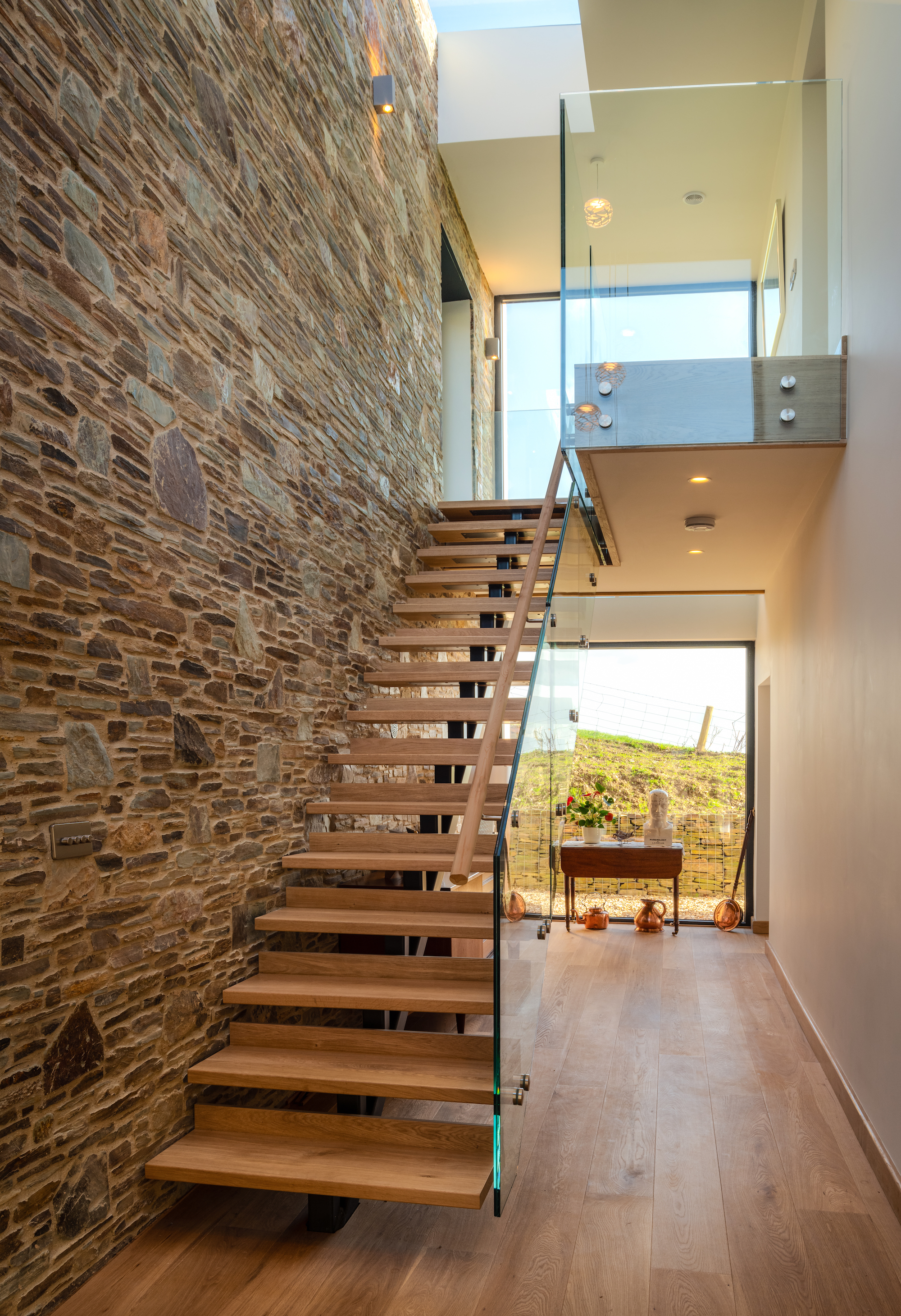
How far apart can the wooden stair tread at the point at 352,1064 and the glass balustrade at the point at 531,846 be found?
147mm

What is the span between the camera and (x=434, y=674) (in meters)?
4.93

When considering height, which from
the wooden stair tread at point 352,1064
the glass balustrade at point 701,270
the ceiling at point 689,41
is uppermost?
the ceiling at point 689,41

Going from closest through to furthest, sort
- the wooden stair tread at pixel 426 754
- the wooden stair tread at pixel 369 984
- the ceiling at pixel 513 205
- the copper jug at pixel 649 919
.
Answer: the wooden stair tread at pixel 369 984, the wooden stair tread at pixel 426 754, the ceiling at pixel 513 205, the copper jug at pixel 649 919

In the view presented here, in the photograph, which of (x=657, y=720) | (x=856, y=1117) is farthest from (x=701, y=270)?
(x=657, y=720)

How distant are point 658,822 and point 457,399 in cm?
425

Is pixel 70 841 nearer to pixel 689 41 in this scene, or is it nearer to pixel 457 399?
pixel 689 41

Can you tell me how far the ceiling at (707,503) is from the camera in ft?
14.2

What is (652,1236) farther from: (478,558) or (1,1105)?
(478,558)

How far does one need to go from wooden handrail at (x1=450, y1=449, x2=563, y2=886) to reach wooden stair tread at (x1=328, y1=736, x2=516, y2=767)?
25.6 inches

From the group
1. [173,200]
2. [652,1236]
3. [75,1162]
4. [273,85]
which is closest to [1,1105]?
[75,1162]

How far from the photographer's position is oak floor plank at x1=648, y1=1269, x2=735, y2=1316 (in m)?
2.42

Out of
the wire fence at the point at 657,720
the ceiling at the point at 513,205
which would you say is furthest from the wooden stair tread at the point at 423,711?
the ceiling at the point at 513,205

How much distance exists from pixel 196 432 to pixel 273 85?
1.89 m

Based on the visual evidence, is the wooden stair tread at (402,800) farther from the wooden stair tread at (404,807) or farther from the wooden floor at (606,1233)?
the wooden floor at (606,1233)
